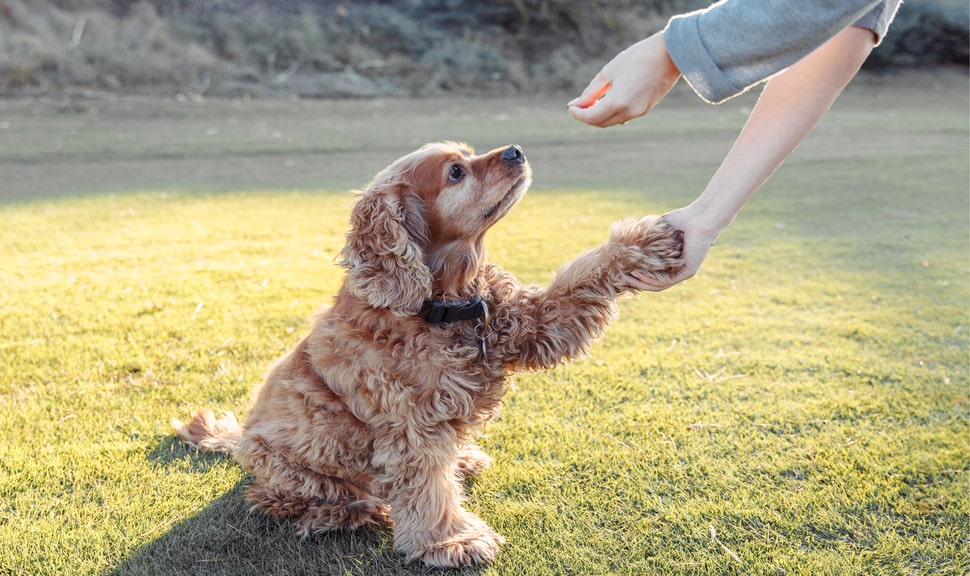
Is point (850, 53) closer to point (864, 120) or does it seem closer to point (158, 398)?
point (158, 398)

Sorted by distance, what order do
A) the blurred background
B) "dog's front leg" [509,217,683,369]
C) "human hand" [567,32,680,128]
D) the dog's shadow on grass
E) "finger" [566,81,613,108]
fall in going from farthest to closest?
the blurred background
the dog's shadow on grass
"dog's front leg" [509,217,683,369]
"finger" [566,81,613,108]
"human hand" [567,32,680,128]

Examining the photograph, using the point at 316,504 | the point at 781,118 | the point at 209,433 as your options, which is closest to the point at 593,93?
the point at 781,118

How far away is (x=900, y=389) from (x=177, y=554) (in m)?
3.60

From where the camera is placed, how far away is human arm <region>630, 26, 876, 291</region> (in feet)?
6.86

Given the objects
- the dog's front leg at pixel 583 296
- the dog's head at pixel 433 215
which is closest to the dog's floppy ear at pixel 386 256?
the dog's head at pixel 433 215

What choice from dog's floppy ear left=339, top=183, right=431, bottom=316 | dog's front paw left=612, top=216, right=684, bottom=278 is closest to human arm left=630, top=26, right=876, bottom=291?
dog's front paw left=612, top=216, right=684, bottom=278

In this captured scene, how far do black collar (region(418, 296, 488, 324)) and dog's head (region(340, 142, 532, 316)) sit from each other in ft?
0.21

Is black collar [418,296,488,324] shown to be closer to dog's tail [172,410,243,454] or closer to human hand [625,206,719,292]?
human hand [625,206,719,292]

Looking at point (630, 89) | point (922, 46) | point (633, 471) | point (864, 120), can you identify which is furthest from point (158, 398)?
point (922, 46)

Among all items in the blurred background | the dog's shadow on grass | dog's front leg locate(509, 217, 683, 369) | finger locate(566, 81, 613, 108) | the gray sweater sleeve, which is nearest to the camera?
the gray sweater sleeve

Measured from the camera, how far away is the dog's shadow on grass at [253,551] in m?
2.76

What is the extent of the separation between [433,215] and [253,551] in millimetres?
1471

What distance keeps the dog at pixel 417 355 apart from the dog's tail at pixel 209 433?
0.37 meters

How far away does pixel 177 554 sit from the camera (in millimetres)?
2812
